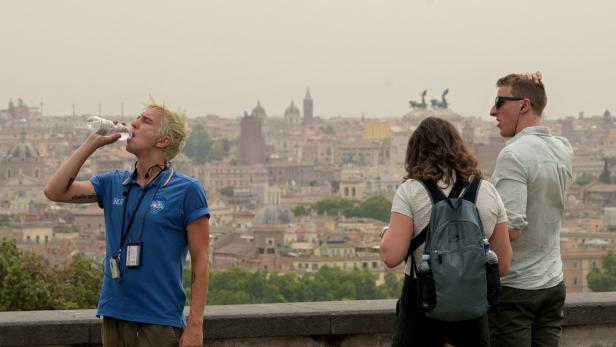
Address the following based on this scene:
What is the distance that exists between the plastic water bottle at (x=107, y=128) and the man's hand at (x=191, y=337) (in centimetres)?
36

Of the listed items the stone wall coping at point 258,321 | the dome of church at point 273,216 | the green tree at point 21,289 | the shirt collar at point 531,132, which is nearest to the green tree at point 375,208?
the dome of church at point 273,216

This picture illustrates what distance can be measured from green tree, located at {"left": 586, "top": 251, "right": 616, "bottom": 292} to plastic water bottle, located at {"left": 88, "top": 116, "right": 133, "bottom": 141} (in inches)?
1940

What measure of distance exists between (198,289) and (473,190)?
0.51 metres

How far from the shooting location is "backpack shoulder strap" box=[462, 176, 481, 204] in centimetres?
279

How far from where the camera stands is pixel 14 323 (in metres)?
3.30

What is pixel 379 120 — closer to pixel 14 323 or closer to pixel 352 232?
pixel 352 232

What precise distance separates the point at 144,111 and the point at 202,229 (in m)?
0.24

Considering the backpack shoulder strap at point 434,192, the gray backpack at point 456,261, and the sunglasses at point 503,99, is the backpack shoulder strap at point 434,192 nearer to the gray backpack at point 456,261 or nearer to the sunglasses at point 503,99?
the gray backpack at point 456,261

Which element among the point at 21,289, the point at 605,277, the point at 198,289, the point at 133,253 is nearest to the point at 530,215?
the point at 198,289

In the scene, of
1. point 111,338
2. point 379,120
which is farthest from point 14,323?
point 379,120

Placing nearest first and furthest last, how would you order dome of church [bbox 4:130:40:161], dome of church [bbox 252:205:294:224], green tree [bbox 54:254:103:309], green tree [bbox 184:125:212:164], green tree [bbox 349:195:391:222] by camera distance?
1. green tree [bbox 54:254:103:309]
2. dome of church [bbox 252:205:294:224]
3. green tree [bbox 349:195:391:222]
4. dome of church [bbox 4:130:40:161]
5. green tree [bbox 184:125:212:164]

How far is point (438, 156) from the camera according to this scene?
280cm

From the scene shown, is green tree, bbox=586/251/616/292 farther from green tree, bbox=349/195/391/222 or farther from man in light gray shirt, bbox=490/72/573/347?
man in light gray shirt, bbox=490/72/573/347

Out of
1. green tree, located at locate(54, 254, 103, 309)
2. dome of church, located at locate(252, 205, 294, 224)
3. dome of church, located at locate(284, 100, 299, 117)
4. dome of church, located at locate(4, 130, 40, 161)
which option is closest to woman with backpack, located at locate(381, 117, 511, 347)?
green tree, located at locate(54, 254, 103, 309)
